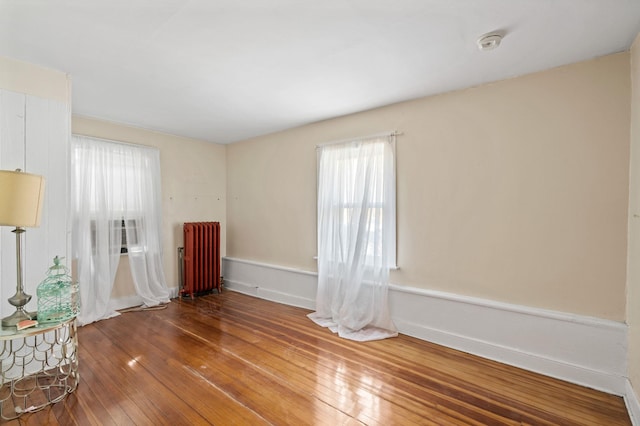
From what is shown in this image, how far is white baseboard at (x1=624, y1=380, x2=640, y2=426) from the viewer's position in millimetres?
1820

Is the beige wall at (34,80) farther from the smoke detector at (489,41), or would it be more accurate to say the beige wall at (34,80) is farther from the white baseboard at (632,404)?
the white baseboard at (632,404)

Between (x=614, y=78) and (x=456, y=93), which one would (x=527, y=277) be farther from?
(x=456, y=93)

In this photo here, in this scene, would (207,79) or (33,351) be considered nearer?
(33,351)

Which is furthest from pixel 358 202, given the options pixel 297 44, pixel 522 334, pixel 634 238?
pixel 634 238

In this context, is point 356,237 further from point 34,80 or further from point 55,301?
point 34,80

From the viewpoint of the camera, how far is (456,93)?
114 inches

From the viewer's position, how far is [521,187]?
2564 mm

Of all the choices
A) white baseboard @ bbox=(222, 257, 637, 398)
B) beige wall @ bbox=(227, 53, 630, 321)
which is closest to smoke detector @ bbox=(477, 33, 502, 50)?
beige wall @ bbox=(227, 53, 630, 321)

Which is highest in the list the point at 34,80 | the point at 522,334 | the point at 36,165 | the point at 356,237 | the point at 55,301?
the point at 34,80

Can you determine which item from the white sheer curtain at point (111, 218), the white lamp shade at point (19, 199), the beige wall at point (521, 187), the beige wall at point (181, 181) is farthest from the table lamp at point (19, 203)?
the beige wall at point (521, 187)

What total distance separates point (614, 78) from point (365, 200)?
2.23 meters

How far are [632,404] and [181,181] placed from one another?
5.35m

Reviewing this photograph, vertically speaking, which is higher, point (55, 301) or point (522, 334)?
point (55, 301)

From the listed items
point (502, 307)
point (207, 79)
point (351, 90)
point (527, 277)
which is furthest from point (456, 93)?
point (207, 79)
